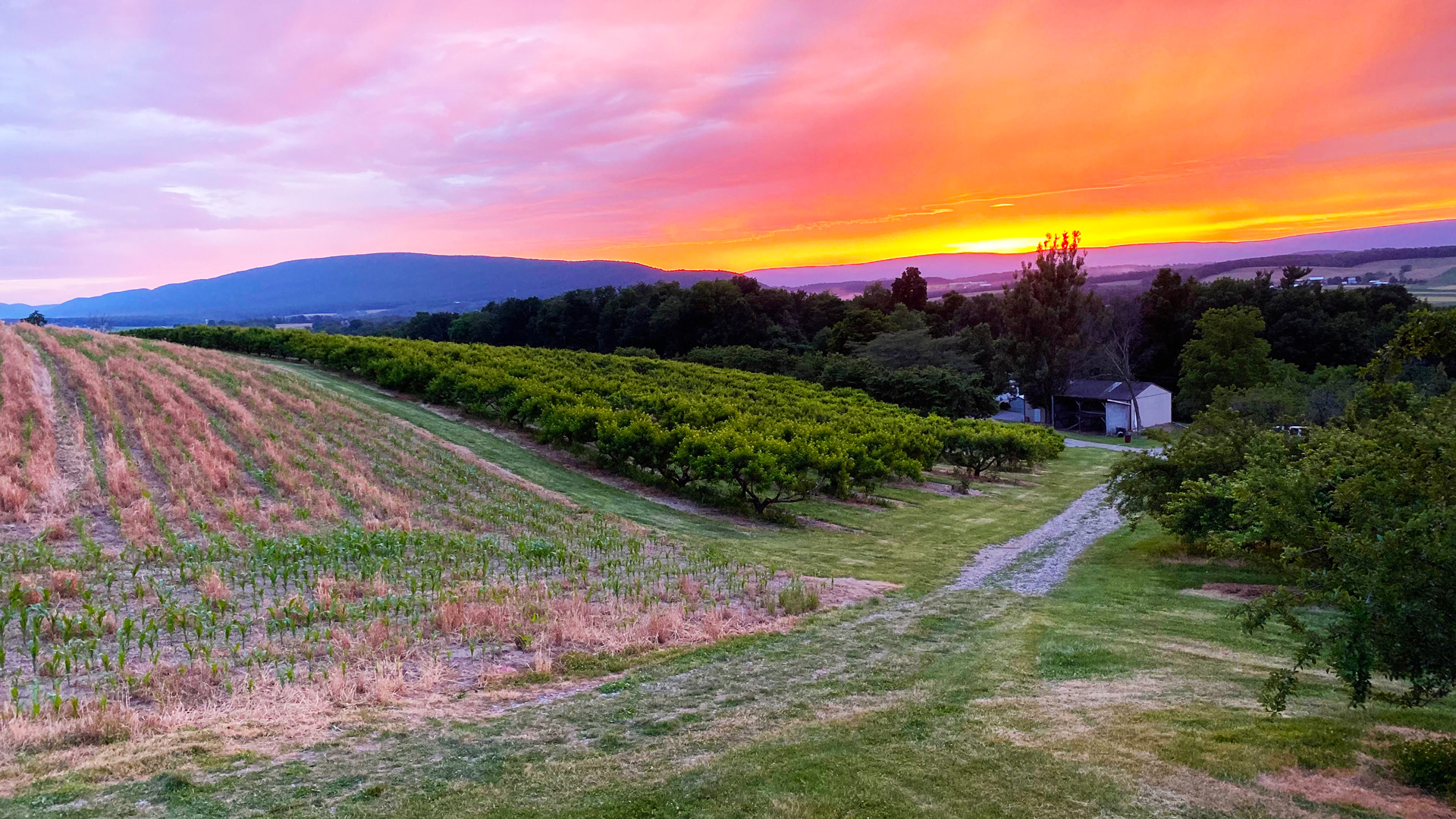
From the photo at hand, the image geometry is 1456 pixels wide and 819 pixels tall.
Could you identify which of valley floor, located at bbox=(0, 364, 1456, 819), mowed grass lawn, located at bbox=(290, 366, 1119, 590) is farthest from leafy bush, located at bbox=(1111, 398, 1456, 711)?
mowed grass lawn, located at bbox=(290, 366, 1119, 590)

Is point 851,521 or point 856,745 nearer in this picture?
point 856,745

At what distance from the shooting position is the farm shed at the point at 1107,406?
66312mm

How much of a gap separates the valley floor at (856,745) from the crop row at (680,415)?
11.4 m

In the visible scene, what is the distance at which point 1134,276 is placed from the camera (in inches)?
6073

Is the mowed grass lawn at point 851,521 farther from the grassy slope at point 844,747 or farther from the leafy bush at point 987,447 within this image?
the grassy slope at point 844,747

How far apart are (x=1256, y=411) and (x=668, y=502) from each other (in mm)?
32633

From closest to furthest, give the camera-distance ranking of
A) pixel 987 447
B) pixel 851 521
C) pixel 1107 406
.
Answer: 1. pixel 851 521
2. pixel 987 447
3. pixel 1107 406

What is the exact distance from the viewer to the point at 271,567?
40.7 ft

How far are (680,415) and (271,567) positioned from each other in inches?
704

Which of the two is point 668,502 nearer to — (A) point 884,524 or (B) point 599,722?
(A) point 884,524

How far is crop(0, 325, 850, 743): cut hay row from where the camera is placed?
8.84 metres

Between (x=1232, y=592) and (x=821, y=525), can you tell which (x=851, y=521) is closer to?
(x=821, y=525)

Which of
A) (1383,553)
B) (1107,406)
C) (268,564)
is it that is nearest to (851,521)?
(268,564)

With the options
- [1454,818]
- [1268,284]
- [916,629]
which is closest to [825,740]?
[1454,818]
